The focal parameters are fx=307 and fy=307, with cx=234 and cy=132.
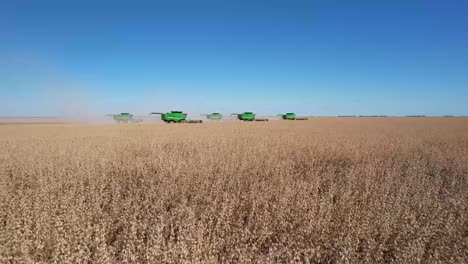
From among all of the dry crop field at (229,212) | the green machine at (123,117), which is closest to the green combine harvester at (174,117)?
the green machine at (123,117)

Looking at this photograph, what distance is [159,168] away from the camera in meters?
7.85

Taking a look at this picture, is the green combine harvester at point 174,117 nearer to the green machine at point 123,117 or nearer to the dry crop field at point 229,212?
the green machine at point 123,117

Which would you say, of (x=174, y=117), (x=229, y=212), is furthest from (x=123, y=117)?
(x=229, y=212)

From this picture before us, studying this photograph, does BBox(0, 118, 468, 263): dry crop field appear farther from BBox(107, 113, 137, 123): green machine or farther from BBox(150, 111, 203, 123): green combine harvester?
BBox(107, 113, 137, 123): green machine

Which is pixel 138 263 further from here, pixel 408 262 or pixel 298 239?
pixel 408 262

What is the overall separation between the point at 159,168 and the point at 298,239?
4.66 meters

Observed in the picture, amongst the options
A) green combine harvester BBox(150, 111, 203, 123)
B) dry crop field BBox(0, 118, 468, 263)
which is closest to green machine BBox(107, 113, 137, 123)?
green combine harvester BBox(150, 111, 203, 123)

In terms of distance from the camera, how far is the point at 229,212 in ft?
14.4

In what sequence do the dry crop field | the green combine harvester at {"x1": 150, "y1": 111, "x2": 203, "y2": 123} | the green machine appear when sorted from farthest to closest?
1. the green machine
2. the green combine harvester at {"x1": 150, "y1": 111, "x2": 203, "y2": 123}
3. the dry crop field

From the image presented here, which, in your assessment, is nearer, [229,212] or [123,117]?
[229,212]

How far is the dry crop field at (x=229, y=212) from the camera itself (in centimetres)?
350

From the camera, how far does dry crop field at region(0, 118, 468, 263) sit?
3.50 m

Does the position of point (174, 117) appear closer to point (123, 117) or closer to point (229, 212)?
point (123, 117)

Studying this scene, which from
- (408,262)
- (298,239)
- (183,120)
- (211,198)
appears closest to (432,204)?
(408,262)
